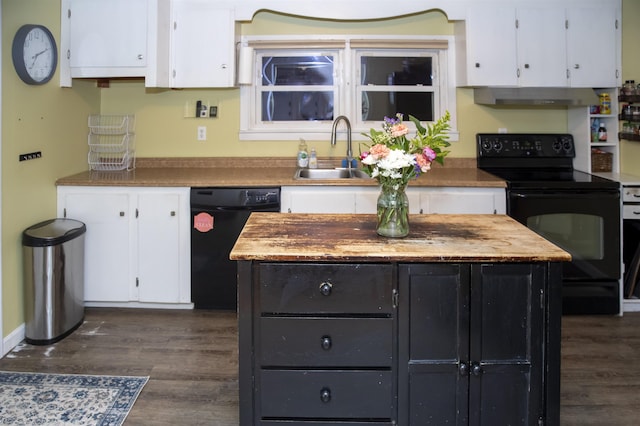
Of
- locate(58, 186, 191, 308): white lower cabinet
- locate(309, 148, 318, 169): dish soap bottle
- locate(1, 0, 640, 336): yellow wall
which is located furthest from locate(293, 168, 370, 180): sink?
locate(58, 186, 191, 308): white lower cabinet

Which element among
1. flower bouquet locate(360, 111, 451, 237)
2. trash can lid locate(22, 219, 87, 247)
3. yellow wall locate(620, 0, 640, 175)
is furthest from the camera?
yellow wall locate(620, 0, 640, 175)

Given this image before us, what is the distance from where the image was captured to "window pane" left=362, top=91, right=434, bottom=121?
14.0 feet

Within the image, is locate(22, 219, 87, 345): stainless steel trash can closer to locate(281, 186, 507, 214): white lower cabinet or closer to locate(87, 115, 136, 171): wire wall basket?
locate(87, 115, 136, 171): wire wall basket

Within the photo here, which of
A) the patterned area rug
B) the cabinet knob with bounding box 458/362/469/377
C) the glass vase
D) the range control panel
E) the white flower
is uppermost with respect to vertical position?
the range control panel

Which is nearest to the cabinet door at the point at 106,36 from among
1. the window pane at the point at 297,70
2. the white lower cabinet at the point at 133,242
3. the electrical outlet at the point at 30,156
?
the electrical outlet at the point at 30,156

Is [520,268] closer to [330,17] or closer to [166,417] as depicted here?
[166,417]

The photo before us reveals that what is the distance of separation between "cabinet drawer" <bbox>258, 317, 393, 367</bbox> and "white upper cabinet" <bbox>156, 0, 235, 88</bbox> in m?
2.37

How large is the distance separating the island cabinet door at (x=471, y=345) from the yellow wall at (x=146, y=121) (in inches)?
87.9

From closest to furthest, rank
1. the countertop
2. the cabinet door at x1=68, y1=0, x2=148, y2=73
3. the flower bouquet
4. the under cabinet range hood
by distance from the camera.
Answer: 1. the countertop
2. the flower bouquet
3. the cabinet door at x1=68, y1=0, x2=148, y2=73
4. the under cabinet range hood

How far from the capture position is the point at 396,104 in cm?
430

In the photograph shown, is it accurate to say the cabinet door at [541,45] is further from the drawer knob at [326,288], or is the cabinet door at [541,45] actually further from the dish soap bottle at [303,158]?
the drawer knob at [326,288]

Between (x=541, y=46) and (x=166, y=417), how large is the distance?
3.25m

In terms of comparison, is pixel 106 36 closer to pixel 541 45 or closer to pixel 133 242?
pixel 133 242

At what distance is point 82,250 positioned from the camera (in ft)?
11.3
